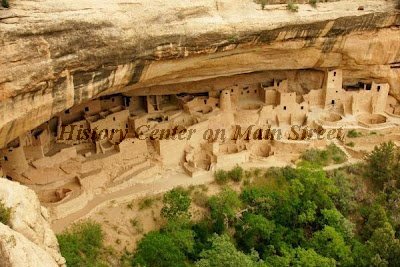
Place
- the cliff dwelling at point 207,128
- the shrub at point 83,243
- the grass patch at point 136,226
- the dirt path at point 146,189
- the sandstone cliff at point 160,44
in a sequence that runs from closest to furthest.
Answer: the sandstone cliff at point 160,44
the cliff dwelling at point 207,128
the shrub at point 83,243
the dirt path at point 146,189
the grass patch at point 136,226

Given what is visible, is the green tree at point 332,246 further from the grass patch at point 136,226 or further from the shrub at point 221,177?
Answer: the grass patch at point 136,226

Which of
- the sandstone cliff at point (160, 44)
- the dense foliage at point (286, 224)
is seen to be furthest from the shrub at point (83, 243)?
the sandstone cliff at point (160, 44)

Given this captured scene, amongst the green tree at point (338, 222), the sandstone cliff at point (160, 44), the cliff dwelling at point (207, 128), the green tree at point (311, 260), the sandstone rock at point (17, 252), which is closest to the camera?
the sandstone rock at point (17, 252)

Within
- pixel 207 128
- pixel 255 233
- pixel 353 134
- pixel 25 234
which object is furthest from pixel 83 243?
pixel 353 134

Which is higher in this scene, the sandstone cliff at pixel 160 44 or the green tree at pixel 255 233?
the sandstone cliff at pixel 160 44

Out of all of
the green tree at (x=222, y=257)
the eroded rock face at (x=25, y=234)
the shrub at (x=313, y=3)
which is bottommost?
the green tree at (x=222, y=257)

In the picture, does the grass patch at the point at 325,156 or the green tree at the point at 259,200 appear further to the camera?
the grass patch at the point at 325,156

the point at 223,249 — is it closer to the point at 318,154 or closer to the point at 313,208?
the point at 313,208

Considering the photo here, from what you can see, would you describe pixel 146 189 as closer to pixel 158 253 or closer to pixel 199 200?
pixel 199 200
